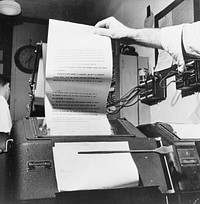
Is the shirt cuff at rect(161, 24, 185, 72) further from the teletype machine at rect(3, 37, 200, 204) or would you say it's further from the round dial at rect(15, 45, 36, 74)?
the round dial at rect(15, 45, 36, 74)

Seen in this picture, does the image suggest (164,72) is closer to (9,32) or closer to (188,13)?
(188,13)

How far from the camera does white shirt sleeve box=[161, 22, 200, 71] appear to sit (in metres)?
0.87

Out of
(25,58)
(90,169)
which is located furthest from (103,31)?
(25,58)

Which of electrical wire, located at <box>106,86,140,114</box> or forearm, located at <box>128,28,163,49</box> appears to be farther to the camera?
electrical wire, located at <box>106,86,140,114</box>

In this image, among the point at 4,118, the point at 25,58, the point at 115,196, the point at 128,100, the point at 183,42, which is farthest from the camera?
the point at 25,58

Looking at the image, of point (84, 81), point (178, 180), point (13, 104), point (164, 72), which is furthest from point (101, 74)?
point (13, 104)

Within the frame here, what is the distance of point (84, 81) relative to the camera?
92 centimetres

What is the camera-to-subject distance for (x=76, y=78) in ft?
2.98

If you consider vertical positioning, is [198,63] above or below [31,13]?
below

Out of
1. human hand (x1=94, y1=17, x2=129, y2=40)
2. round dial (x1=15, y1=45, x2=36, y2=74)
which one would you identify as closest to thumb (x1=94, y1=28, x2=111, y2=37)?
human hand (x1=94, y1=17, x2=129, y2=40)

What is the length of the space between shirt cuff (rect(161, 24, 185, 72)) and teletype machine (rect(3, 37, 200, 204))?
19 centimetres

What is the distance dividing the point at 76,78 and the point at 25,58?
128 inches

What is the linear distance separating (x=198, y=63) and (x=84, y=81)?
115 centimetres

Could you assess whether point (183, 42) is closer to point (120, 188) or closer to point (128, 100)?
point (120, 188)
